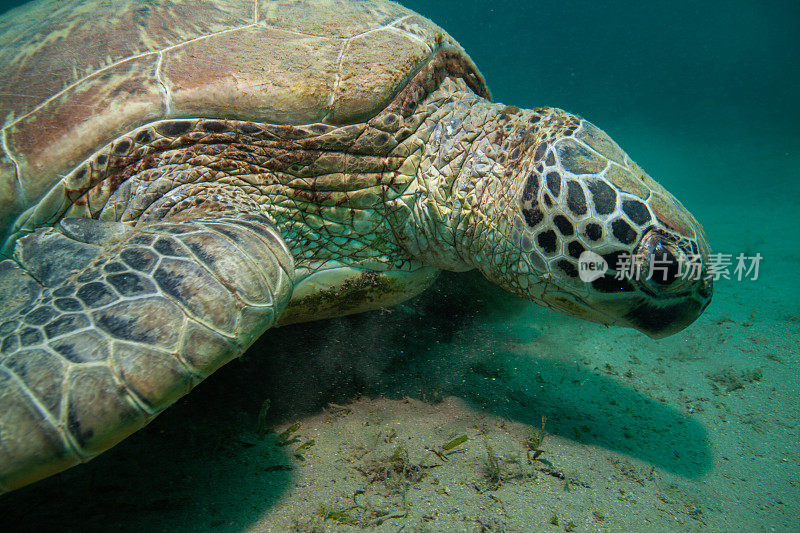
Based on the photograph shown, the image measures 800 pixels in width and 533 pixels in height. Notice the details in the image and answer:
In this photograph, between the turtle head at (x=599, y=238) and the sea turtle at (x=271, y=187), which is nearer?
the sea turtle at (x=271, y=187)

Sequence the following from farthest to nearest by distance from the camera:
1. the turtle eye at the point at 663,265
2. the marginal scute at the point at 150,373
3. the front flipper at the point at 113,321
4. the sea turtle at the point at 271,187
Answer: the turtle eye at the point at 663,265 → the sea turtle at the point at 271,187 → the marginal scute at the point at 150,373 → the front flipper at the point at 113,321

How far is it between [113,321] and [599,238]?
195 centimetres

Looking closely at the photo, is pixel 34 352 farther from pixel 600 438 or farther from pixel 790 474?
pixel 790 474

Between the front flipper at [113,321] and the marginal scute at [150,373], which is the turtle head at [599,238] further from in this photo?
the marginal scute at [150,373]

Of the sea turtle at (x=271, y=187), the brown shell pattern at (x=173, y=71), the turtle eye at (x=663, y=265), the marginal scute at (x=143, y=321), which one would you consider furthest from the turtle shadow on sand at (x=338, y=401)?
the brown shell pattern at (x=173, y=71)

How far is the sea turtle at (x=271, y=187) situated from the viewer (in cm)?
146

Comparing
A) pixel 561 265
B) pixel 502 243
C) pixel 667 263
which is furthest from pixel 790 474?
pixel 502 243

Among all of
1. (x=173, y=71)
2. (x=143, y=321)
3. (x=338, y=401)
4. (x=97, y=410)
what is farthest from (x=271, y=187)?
(x=97, y=410)

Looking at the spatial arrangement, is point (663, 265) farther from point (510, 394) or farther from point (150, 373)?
point (150, 373)

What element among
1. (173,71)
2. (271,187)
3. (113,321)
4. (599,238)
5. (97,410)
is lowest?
(97,410)

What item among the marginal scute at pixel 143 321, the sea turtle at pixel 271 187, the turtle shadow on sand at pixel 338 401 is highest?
the sea turtle at pixel 271 187

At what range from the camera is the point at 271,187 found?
2178mm

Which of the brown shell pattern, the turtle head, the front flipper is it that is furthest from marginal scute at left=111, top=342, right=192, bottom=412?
the turtle head

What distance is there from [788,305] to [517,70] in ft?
178
